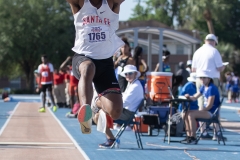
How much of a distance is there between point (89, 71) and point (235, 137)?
7.14 meters

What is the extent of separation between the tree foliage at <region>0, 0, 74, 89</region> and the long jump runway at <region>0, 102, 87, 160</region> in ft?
142

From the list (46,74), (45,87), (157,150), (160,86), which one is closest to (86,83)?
(157,150)

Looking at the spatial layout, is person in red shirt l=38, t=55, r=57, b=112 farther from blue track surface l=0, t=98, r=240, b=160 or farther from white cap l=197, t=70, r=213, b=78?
white cap l=197, t=70, r=213, b=78

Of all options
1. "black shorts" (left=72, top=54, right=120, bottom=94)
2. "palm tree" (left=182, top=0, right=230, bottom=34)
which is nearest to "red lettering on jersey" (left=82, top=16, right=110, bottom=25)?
"black shorts" (left=72, top=54, right=120, bottom=94)

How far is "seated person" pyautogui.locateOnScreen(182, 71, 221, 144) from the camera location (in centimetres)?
1250

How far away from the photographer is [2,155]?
10.0 metres

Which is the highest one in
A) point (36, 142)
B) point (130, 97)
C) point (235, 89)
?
point (130, 97)

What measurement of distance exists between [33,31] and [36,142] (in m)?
48.5

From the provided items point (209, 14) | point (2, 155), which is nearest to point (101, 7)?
point (2, 155)

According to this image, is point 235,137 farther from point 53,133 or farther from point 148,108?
point 53,133

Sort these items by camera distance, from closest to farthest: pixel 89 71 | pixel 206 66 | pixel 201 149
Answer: pixel 89 71
pixel 201 149
pixel 206 66

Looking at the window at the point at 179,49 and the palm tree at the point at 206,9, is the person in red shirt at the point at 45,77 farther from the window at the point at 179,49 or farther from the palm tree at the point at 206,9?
the window at the point at 179,49

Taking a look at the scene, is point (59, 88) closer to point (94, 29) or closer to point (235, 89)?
point (235, 89)

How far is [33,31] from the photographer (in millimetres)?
59812
